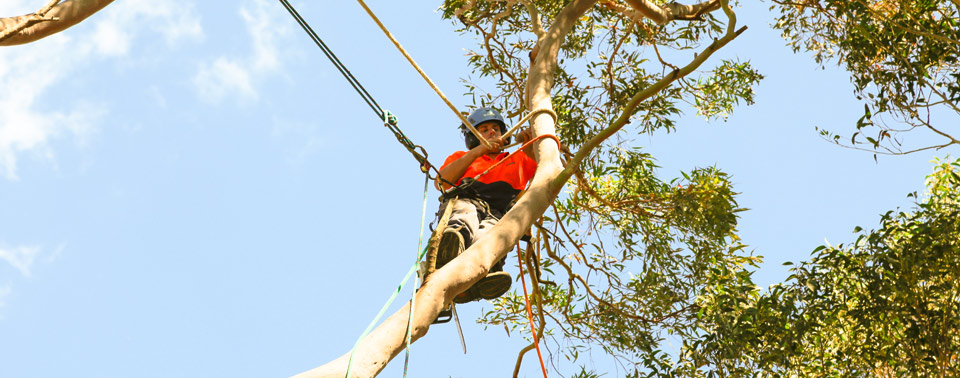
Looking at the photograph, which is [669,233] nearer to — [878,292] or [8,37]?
[878,292]

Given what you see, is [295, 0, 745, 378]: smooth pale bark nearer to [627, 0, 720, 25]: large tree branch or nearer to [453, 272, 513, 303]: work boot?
[453, 272, 513, 303]: work boot

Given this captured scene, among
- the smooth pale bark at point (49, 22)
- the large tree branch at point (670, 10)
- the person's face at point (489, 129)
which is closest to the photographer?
the smooth pale bark at point (49, 22)

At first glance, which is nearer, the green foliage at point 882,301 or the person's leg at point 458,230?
the person's leg at point 458,230

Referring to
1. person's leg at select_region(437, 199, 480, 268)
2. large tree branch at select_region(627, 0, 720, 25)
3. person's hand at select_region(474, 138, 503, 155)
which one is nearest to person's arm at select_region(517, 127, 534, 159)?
person's hand at select_region(474, 138, 503, 155)

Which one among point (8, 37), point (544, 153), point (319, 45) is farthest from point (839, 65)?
point (8, 37)

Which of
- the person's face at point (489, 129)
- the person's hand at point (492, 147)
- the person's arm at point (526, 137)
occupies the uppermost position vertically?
the person's face at point (489, 129)

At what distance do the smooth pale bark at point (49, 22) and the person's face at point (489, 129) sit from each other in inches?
83.4

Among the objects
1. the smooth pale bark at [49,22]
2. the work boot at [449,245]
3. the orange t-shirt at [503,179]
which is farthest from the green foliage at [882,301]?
the smooth pale bark at [49,22]

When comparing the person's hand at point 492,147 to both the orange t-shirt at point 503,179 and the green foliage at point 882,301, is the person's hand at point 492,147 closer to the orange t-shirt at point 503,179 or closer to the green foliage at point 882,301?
the orange t-shirt at point 503,179

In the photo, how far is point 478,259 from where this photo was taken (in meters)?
2.59

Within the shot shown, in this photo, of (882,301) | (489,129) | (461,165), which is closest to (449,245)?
(461,165)

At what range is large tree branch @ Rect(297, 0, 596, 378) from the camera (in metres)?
2.13

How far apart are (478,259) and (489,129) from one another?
1672 mm

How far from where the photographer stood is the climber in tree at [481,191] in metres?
3.12
